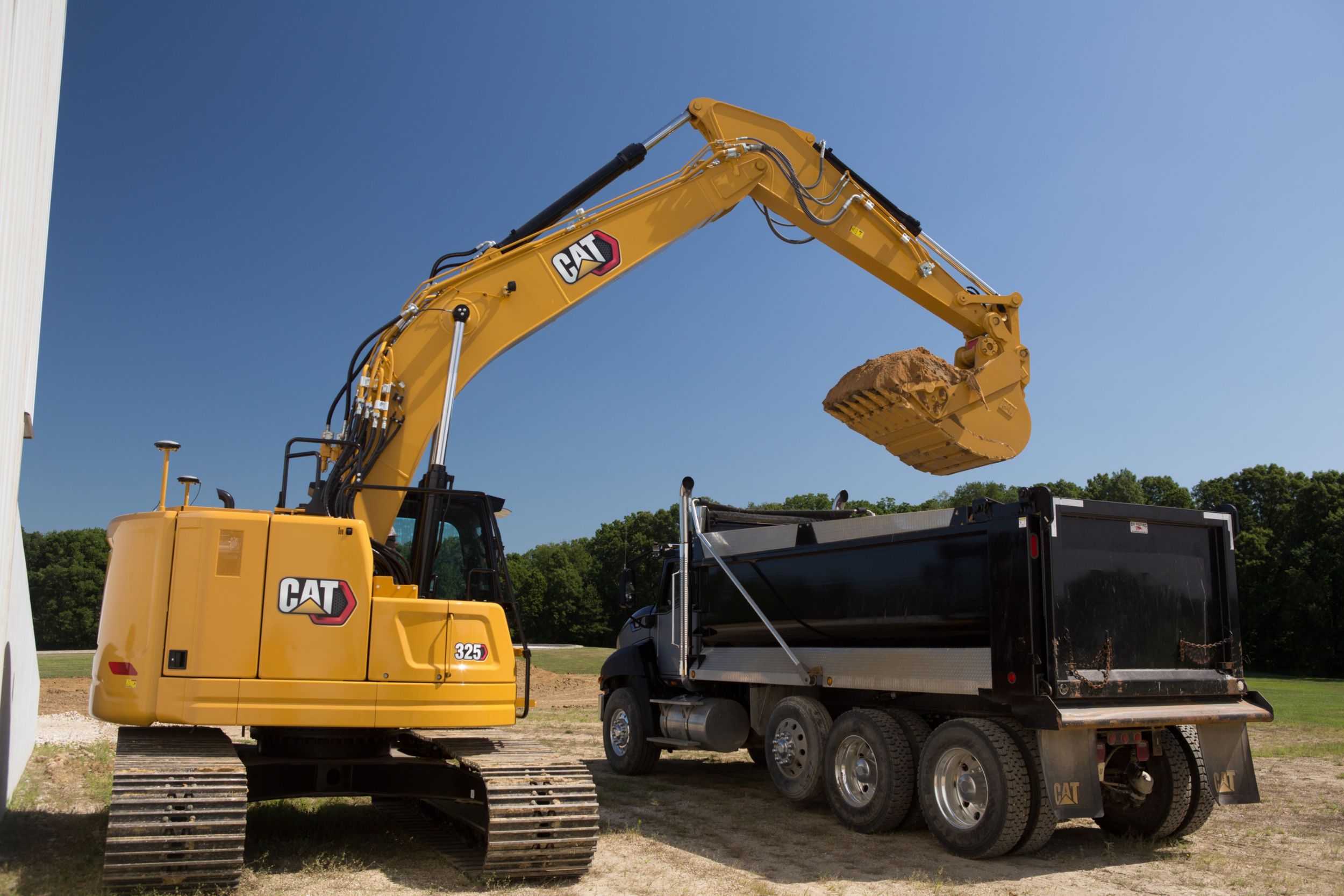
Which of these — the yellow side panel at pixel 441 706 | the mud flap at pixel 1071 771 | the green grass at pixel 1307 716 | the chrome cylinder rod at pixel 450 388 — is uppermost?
the chrome cylinder rod at pixel 450 388

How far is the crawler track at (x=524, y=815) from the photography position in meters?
6.41

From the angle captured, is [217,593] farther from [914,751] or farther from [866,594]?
[914,751]

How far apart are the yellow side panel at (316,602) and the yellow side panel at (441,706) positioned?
0.82ft

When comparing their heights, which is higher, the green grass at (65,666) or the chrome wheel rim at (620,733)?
the chrome wheel rim at (620,733)

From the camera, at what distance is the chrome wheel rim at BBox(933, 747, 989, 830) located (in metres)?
7.42

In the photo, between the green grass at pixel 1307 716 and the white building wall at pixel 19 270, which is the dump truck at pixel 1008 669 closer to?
the white building wall at pixel 19 270

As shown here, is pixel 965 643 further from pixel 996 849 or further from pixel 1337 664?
pixel 1337 664

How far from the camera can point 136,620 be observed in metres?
6.55

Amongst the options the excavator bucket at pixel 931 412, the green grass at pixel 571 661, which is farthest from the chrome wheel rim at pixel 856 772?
the green grass at pixel 571 661

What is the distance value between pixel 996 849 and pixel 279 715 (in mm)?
5082

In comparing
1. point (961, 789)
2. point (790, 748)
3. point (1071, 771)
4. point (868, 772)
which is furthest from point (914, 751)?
point (790, 748)

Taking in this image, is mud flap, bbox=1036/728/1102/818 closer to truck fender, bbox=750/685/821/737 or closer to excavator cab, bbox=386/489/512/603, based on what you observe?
truck fender, bbox=750/685/821/737

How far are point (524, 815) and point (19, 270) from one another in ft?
19.9

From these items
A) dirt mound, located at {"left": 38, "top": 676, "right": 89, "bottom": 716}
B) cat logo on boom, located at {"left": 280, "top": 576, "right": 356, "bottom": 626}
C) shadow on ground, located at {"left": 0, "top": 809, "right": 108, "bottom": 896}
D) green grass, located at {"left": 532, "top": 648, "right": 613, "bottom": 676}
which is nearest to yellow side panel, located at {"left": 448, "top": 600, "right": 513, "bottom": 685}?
cat logo on boom, located at {"left": 280, "top": 576, "right": 356, "bottom": 626}
